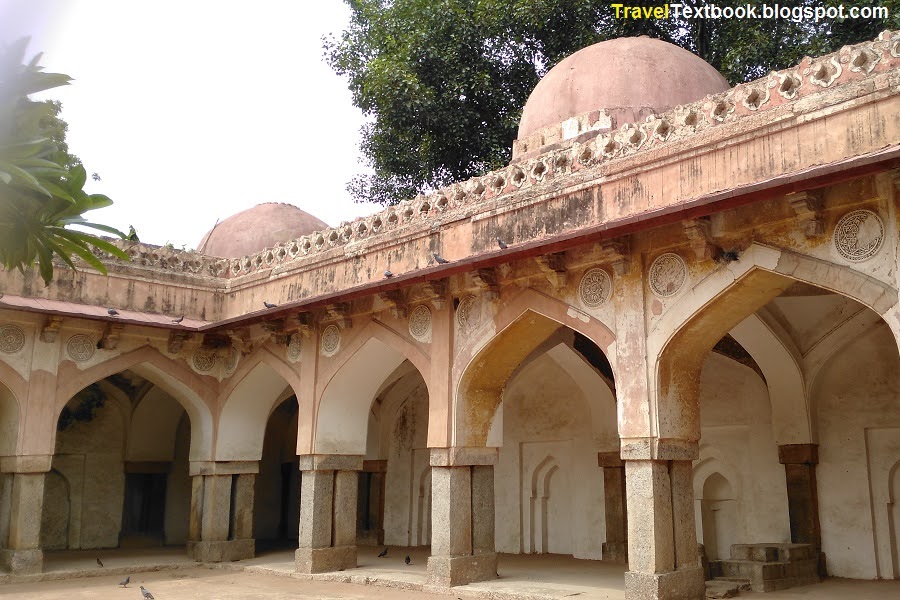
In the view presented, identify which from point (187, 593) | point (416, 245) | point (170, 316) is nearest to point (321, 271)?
point (416, 245)

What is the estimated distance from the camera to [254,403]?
1306cm

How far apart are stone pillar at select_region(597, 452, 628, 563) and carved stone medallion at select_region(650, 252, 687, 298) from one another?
4.33 metres

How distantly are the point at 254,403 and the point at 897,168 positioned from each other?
936 centimetres

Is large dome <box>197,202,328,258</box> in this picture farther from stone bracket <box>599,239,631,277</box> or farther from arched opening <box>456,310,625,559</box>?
stone bracket <box>599,239,631,277</box>

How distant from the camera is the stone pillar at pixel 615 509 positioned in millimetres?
11695

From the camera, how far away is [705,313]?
25.3 feet

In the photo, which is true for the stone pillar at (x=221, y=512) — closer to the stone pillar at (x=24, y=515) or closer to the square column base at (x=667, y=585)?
the stone pillar at (x=24, y=515)

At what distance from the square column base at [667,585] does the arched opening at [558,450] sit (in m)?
3.93

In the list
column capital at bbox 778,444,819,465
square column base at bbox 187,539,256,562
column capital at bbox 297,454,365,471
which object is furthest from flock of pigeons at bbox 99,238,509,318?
column capital at bbox 778,444,819,465

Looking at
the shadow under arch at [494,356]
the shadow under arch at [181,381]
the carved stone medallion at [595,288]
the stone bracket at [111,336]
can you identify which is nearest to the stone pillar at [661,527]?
the carved stone medallion at [595,288]

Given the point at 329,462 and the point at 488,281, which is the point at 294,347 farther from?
the point at 488,281

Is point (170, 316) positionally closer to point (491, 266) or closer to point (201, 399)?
point (201, 399)

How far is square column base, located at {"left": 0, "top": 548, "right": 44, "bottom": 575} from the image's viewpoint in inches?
429

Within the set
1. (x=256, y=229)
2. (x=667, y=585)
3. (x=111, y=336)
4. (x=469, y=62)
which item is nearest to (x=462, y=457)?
(x=667, y=585)
